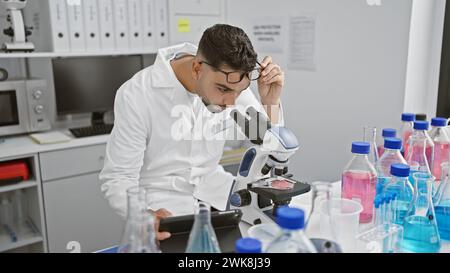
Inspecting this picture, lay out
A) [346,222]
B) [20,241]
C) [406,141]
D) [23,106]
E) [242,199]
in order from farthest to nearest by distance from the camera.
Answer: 1. [23,106]
2. [20,241]
3. [406,141]
4. [242,199]
5. [346,222]

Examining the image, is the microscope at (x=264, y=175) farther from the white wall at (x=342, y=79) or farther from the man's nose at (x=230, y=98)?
the white wall at (x=342, y=79)

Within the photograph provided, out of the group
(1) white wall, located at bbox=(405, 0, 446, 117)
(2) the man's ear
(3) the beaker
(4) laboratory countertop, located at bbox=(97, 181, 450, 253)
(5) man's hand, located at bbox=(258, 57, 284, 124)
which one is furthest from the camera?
(1) white wall, located at bbox=(405, 0, 446, 117)

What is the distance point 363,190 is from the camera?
115 centimetres

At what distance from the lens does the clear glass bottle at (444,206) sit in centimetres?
107

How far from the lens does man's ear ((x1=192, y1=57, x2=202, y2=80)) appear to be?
1378 mm

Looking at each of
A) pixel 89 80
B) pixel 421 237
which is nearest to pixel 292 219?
pixel 421 237

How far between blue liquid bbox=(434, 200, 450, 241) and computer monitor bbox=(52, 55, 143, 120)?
84.8 inches

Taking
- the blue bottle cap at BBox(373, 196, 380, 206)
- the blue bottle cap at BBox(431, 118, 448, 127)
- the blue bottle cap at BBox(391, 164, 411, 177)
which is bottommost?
the blue bottle cap at BBox(373, 196, 380, 206)

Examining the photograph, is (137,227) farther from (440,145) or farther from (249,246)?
(440,145)

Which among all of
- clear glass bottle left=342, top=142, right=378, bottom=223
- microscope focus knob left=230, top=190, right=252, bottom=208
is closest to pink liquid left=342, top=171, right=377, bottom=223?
clear glass bottle left=342, top=142, right=378, bottom=223

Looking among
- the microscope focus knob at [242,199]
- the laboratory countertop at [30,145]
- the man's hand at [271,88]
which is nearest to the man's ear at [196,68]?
the man's hand at [271,88]

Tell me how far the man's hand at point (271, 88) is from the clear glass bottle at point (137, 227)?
2.85 ft

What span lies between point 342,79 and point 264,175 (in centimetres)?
129

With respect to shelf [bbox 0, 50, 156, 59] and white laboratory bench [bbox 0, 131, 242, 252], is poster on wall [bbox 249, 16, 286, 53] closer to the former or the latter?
shelf [bbox 0, 50, 156, 59]
